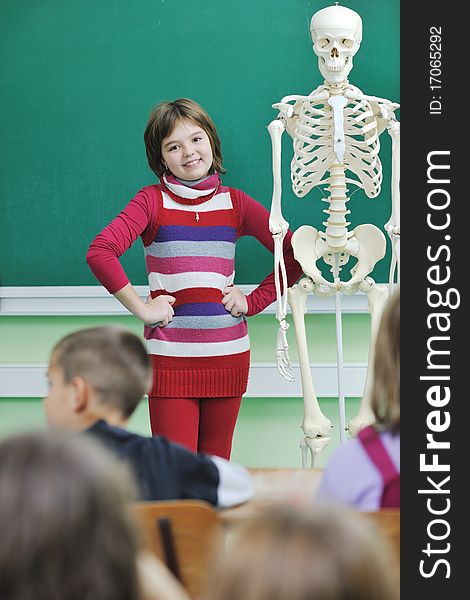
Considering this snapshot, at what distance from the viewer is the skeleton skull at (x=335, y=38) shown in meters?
3.04

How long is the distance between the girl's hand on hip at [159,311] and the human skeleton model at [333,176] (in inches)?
13.6

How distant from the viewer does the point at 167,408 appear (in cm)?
306

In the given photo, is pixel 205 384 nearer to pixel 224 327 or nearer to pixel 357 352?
pixel 224 327

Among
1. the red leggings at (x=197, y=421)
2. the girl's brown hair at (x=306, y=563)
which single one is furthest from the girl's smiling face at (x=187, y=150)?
the girl's brown hair at (x=306, y=563)

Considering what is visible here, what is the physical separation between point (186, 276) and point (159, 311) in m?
0.14

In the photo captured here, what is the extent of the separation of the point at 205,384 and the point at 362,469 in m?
1.38

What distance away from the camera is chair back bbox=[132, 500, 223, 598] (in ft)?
5.47

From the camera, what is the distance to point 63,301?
3.88m

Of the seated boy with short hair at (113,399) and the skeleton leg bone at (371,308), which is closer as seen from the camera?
the seated boy with short hair at (113,399)

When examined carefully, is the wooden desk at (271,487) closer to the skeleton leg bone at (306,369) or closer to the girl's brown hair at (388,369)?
the girl's brown hair at (388,369)

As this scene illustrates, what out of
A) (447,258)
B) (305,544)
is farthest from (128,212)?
(305,544)

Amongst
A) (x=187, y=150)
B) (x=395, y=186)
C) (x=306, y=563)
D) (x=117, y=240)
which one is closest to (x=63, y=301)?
(x=117, y=240)

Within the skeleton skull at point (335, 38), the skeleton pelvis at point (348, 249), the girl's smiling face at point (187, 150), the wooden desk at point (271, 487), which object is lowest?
the wooden desk at point (271, 487)

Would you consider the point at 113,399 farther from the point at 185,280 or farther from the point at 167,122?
the point at 167,122
